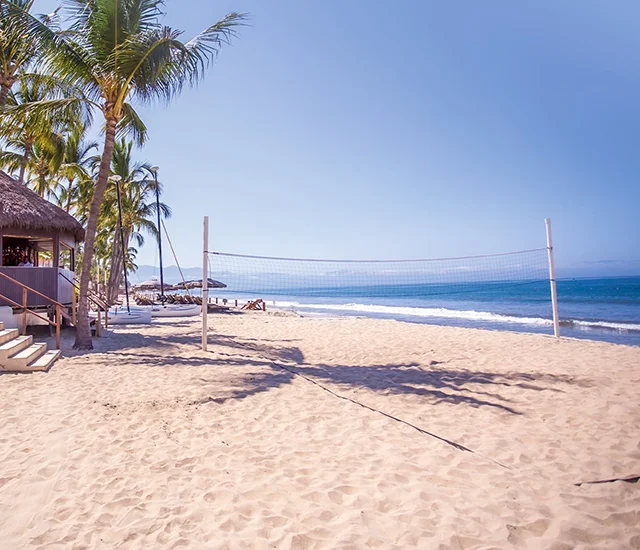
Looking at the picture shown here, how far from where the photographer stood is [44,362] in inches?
232

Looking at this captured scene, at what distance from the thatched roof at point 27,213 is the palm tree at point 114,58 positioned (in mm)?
2600

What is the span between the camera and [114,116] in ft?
25.7

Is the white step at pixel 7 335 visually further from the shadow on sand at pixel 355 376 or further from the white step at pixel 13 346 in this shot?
the shadow on sand at pixel 355 376

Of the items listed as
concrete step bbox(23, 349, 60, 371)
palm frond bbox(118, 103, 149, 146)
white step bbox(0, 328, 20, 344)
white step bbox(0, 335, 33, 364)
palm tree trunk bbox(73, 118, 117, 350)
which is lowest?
concrete step bbox(23, 349, 60, 371)

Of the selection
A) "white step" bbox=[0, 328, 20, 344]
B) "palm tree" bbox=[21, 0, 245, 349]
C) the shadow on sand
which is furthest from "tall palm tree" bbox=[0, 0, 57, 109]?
the shadow on sand

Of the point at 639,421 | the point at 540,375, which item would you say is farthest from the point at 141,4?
the point at 639,421

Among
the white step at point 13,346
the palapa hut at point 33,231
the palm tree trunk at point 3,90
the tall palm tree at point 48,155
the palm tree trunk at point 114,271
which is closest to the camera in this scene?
the white step at point 13,346

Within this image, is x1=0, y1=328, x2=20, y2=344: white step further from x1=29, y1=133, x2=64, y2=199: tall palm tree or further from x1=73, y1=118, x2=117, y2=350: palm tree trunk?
x1=29, y1=133, x2=64, y2=199: tall palm tree

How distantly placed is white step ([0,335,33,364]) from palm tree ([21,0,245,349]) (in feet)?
3.64

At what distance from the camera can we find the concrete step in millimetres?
5652

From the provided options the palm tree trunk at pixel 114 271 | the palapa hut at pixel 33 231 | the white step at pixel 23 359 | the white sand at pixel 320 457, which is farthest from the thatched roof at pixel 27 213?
the palm tree trunk at pixel 114 271

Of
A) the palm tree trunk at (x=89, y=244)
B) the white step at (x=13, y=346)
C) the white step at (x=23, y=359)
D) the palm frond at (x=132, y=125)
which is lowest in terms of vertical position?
the white step at (x=23, y=359)

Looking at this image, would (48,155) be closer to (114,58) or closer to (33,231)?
(33,231)

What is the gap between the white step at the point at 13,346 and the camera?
5.54m
